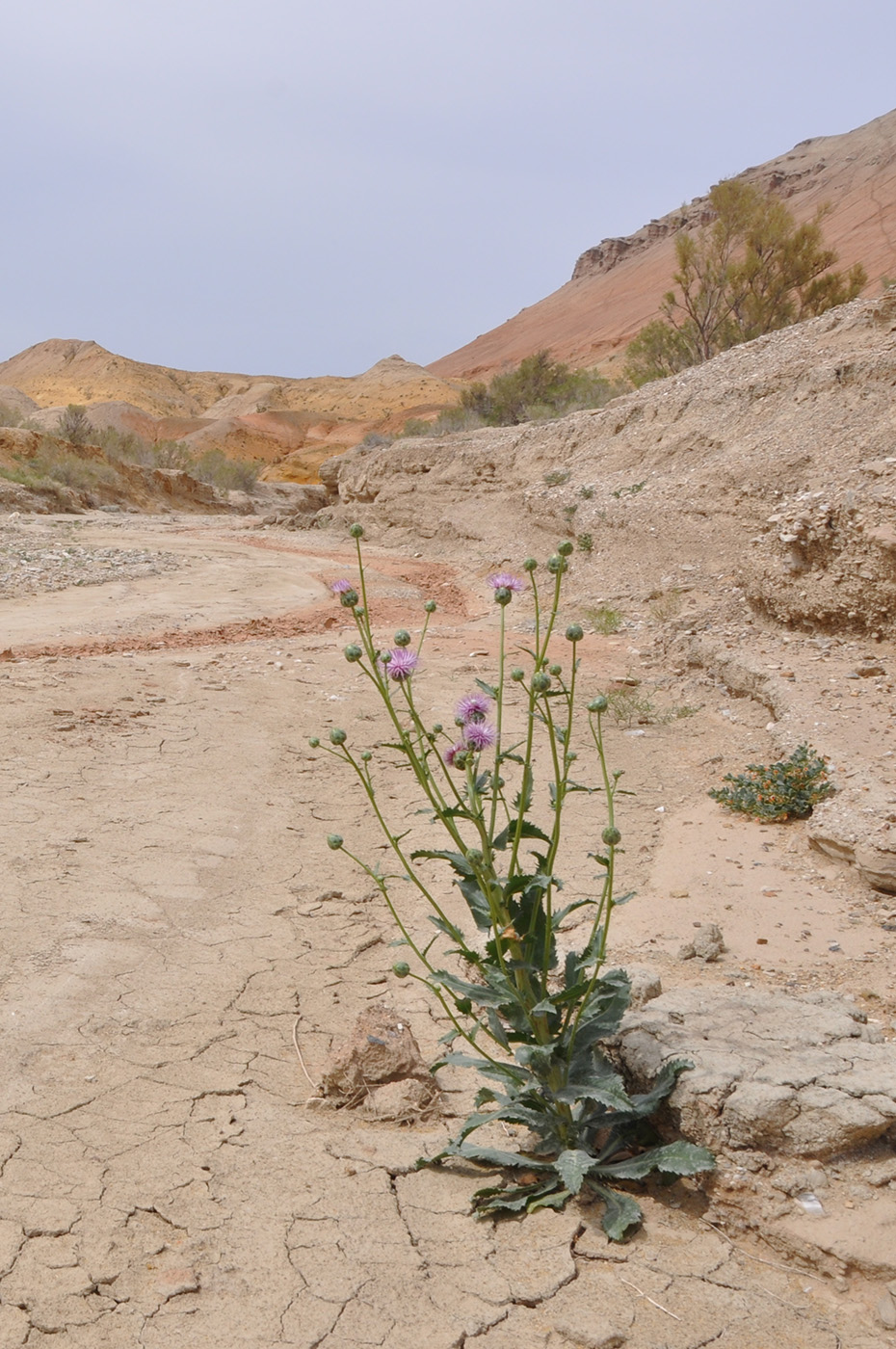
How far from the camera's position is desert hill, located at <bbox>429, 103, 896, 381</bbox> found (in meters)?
46.8

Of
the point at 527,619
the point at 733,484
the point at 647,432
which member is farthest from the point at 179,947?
the point at 647,432

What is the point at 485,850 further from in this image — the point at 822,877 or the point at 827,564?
the point at 827,564

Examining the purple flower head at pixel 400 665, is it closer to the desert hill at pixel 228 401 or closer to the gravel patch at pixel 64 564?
the gravel patch at pixel 64 564

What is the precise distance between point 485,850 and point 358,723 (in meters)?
3.89

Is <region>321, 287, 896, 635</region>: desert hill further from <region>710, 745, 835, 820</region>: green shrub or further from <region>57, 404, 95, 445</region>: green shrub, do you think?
<region>57, 404, 95, 445</region>: green shrub

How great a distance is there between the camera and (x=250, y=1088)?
2424mm

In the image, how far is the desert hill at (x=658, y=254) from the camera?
46812 mm

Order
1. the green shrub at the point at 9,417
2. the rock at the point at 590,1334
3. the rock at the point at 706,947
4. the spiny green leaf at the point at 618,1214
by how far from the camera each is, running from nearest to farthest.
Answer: the rock at the point at 590,1334 → the spiny green leaf at the point at 618,1214 → the rock at the point at 706,947 → the green shrub at the point at 9,417

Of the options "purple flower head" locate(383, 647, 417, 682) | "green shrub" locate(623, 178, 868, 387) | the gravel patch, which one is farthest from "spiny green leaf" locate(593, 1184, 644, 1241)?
"green shrub" locate(623, 178, 868, 387)

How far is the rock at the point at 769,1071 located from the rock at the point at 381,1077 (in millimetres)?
547

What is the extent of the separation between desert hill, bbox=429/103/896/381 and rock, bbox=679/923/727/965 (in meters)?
40.1

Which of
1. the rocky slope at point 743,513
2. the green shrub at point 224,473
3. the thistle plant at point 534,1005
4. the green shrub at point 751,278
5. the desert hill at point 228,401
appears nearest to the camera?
the thistle plant at point 534,1005

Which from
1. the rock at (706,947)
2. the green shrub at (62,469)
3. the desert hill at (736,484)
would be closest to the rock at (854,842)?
the rock at (706,947)

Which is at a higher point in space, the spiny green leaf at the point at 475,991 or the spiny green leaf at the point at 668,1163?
the spiny green leaf at the point at 475,991
